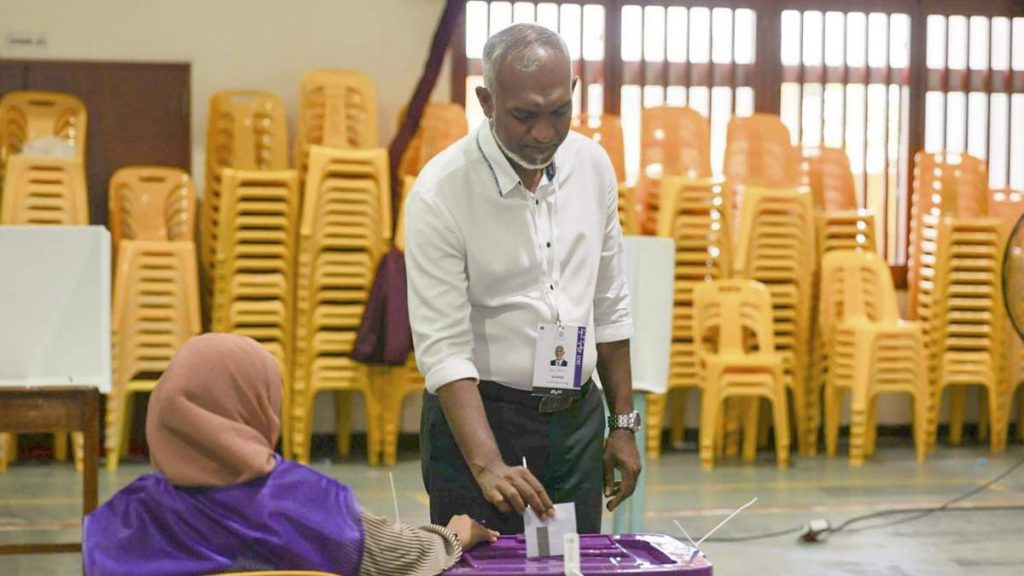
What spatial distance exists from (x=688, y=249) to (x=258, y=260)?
2.56 metres

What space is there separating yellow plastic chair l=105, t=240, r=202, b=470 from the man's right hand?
5.49 meters

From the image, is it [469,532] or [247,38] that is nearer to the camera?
[469,532]

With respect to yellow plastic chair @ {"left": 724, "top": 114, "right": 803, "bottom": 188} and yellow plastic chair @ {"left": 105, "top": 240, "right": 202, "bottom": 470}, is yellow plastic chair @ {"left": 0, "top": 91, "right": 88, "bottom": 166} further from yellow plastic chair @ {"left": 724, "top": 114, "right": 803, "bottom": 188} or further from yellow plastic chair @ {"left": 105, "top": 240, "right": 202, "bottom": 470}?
yellow plastic chair @ {"left": 724, "top": 114, "right": 803, "bottom": 188}

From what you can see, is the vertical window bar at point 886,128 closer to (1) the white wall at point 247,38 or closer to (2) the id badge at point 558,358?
(1) the white wall at point 247,38

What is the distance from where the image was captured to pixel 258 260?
7.79 meters

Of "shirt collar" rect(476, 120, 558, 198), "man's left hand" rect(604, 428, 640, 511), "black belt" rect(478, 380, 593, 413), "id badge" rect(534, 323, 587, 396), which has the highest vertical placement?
"shirt collar" rect(476, 120, 558, 198)

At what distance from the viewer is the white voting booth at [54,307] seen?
4297mm

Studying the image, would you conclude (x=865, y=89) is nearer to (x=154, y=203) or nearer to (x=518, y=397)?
(x=154, y=203)

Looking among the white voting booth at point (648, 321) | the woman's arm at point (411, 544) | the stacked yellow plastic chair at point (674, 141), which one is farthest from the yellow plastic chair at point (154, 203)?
the woman's arm at point (411, 544)

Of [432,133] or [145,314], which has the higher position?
[432,133]

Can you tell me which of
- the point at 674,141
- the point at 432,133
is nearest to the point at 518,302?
the point at 432,133

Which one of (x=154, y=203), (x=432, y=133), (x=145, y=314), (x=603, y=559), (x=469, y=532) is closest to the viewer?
(x=603, y=559)

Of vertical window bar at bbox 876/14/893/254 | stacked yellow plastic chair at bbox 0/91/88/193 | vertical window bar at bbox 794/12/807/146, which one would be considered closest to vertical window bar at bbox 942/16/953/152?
vertical window bar at bbox 876/14/893/254

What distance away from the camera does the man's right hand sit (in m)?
2.33
